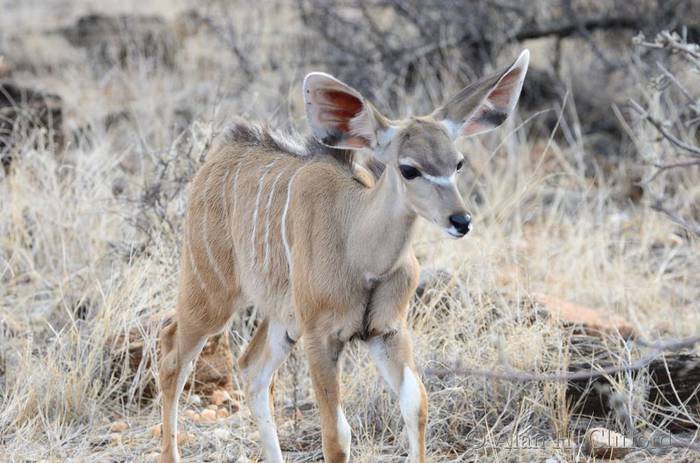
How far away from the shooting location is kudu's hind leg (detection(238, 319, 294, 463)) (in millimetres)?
4320

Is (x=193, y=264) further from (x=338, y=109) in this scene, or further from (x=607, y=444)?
(x=607, y=444)

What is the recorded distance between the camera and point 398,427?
457 cm

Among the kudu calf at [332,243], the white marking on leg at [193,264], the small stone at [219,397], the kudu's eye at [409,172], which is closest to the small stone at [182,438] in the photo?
the kudu calf at [332,243]

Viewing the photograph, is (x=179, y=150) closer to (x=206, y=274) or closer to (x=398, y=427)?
(x=206, y=274)

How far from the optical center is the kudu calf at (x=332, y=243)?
372cm

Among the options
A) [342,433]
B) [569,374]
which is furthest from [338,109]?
[569,374]

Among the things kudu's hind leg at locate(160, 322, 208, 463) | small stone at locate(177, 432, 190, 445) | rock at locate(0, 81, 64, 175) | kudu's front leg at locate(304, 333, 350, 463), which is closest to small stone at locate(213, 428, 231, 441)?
small stone at locate(177, 432, 190, 445)

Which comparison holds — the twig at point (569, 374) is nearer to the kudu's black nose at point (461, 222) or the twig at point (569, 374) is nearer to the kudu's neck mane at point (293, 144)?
the kudu's black nose at point (461, 222)

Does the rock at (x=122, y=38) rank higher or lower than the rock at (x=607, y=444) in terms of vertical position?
higher

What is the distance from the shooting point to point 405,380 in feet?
12.4

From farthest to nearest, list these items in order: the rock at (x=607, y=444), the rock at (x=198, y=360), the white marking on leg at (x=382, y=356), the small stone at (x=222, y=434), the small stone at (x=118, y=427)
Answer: the rock at (x=198, y=360) → the small stone at (x=118, y=427) → the small stone at (x=222, y=434) → the rock at (x=607, y=444) → the white marking on leg at (x=382, y=356)

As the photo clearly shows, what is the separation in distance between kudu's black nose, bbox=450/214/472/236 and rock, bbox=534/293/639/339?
5.22 ft

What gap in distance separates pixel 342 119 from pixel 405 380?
0.90m

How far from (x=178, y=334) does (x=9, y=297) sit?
1642 mm
